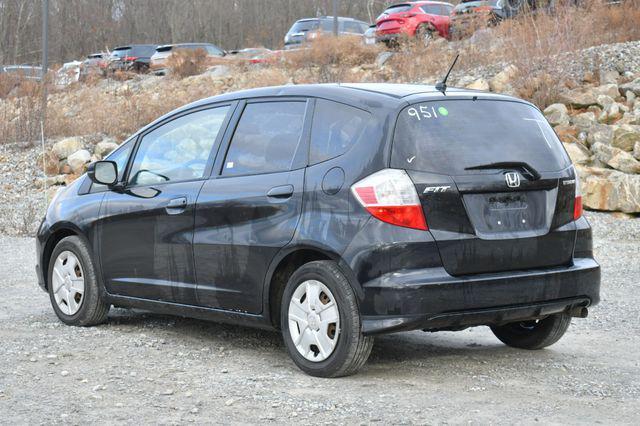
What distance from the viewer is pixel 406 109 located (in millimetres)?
5844

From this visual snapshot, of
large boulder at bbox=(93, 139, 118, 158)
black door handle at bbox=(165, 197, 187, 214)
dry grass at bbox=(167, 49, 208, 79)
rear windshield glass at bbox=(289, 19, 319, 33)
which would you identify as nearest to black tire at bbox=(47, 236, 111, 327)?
black door handle at bbox=(165, 197, 187, 214)

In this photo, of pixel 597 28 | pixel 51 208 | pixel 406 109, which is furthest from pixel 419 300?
pixel 597 28

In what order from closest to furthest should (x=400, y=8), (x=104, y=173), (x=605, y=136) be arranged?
(x=104, y=173), (x=605, y=136), (x=400, y=8)

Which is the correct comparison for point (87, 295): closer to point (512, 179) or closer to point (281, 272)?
point (281, 272)

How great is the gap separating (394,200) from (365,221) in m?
0.19

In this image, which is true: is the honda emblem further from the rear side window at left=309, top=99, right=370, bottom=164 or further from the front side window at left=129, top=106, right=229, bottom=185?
the front side window at left=129, top=106, right=229, bottom=185

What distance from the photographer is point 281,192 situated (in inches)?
240

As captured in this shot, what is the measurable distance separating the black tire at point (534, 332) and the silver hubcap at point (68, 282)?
2967 mm

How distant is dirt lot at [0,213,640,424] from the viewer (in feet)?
17.0

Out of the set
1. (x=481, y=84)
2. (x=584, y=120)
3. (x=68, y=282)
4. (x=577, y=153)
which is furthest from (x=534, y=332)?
(x=481, y=84)

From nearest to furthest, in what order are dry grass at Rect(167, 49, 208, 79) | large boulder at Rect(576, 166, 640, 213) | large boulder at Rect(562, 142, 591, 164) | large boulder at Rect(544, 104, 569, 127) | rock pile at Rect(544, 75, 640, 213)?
large boulder at Rect(576, 166, 640, 213) → rock pile at Rect(544, 75, 640, 213) → large boulder at Rect(562, 142, 591, 164) → large boulder at Rect(544, 104, 569, 127) → dry grass at Rect(167, 49, 208, 79)

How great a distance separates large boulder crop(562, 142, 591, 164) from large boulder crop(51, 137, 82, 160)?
1097cm

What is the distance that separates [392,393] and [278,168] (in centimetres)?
153

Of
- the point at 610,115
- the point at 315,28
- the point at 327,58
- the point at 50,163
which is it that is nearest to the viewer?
the point at 610,115
